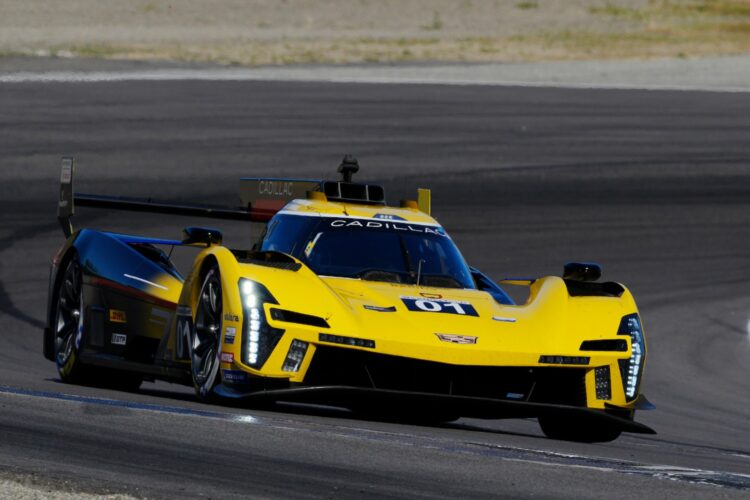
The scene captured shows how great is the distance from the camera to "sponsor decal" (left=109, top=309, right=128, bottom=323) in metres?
10.8

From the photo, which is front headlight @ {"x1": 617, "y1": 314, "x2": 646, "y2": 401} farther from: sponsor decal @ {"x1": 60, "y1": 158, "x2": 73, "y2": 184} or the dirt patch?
the dirt patch

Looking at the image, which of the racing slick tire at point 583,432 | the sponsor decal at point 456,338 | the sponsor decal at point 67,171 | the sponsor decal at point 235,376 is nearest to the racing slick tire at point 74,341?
the sponsor decal at point 67,171

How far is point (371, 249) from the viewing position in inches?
409

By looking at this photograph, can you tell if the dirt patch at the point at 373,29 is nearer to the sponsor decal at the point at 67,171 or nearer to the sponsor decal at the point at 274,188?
the sponsor decal at the point at 67,171

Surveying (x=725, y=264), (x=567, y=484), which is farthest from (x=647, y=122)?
(x=567, y=484)

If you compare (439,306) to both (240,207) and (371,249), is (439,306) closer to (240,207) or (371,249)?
(371,249)

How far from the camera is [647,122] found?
94.4ft

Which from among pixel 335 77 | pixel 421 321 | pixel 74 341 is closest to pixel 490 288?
pixel 421 321

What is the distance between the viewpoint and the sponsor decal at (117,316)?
10.8m

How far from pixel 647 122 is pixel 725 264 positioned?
29.6 feet

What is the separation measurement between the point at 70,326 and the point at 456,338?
13.0ft

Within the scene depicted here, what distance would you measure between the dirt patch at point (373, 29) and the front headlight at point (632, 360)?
2746 centimetres

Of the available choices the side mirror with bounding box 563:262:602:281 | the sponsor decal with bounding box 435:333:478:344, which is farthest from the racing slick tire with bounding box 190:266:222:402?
the side mirror with bounding box 563:262:602:281

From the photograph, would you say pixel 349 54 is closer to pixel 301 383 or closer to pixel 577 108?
pixel 577 108
